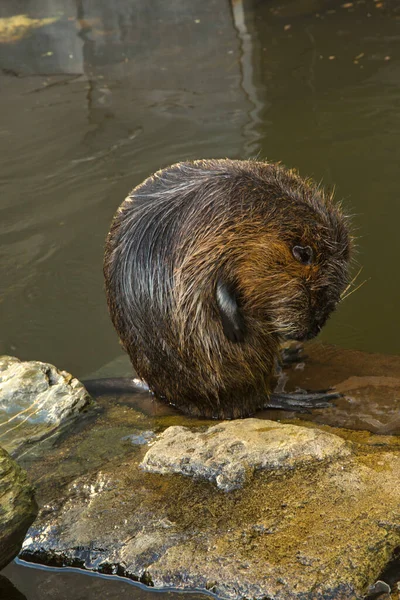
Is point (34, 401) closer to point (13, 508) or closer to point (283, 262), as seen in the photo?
point (13, 508)

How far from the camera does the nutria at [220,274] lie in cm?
270

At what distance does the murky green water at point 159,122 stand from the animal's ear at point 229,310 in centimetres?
95

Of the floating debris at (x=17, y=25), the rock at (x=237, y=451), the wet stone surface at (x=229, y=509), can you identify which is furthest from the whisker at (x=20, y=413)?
the floating debris at (x=17, y=25)

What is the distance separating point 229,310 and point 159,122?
3.44 meters

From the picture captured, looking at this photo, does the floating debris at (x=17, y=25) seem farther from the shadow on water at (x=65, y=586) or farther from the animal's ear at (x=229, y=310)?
the shadow on water at (x=65, y=586)

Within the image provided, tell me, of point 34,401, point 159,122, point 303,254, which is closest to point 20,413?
point 34,401

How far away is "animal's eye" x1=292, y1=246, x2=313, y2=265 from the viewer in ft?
9.08

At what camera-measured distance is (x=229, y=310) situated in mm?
2703

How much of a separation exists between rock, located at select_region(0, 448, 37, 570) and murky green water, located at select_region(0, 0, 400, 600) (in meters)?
1.66

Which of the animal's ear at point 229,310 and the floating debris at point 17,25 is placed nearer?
the animal's ear at point 229,310

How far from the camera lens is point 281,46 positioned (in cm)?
683

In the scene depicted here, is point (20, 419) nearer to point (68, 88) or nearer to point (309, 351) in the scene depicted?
point (309, 351)

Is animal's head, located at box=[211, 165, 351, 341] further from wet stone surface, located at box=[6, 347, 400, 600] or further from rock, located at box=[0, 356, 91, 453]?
rock, located at box=[0, 356, 91, 453]

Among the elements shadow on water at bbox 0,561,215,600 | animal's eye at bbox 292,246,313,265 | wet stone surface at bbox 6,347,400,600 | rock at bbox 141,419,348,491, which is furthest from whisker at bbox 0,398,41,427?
animal's eye at bbox 292,246,313,265
